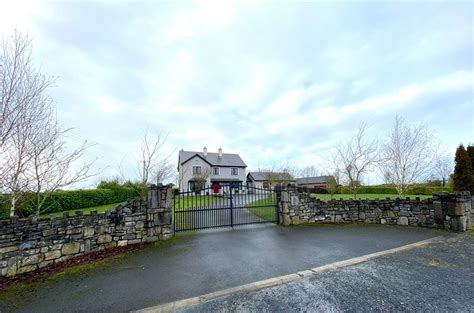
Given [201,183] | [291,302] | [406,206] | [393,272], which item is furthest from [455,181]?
[201,183]

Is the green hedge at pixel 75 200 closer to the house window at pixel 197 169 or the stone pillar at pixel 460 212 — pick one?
the house window at pixel 197 169

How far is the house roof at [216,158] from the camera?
1325 inches

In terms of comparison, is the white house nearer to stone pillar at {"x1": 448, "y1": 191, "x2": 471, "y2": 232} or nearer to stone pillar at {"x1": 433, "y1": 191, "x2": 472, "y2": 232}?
stone pillar at {"x1": 433, "y1": 191, "x2": 472, "y2": 232}

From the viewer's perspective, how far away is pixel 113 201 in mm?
18516

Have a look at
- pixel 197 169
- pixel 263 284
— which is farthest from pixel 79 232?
pixel 197 169

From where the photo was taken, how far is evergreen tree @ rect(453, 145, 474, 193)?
11.0m

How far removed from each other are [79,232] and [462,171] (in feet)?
56.6

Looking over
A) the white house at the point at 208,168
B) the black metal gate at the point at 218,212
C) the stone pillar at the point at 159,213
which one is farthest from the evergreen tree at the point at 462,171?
the white house at the point at 208,168

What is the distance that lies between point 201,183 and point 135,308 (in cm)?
2565

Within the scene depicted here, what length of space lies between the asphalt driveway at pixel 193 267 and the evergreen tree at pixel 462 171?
6.72m

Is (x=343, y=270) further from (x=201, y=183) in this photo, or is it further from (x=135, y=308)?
(x=201, y=183)

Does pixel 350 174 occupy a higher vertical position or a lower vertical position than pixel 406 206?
higher

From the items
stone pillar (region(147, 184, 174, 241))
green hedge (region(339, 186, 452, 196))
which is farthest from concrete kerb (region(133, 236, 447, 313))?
green hedge (region(339, 186, 452, 196))

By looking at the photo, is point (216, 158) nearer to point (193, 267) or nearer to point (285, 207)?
point (285, 207)
